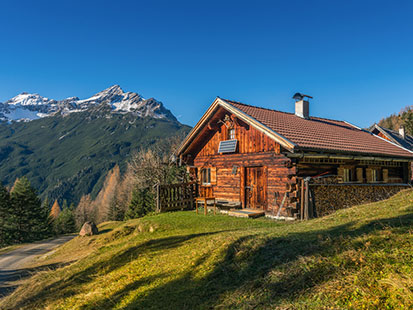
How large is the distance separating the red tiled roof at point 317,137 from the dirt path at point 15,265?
40.8 feet

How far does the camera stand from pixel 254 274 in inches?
221

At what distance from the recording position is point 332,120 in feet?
77.3

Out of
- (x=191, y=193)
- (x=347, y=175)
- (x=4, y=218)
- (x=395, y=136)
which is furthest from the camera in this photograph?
(x=4, y=218)

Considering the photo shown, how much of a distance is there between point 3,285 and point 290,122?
52.4 feet

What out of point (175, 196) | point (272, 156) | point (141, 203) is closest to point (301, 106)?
point (272, 156)

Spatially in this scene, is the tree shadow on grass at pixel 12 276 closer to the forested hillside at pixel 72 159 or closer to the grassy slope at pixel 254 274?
the grassy slope at pixel 254 274

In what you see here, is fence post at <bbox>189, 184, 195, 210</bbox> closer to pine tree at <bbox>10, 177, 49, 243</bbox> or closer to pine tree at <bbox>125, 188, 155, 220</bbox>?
pine tree at <bbox>125, 188, 155, 220</bbox>

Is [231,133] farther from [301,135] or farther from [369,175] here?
[369,175]

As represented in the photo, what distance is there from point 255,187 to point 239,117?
3856 millimetres

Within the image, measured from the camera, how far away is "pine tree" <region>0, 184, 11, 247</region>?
35.5m

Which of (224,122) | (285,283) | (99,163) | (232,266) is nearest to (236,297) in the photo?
(285,283)

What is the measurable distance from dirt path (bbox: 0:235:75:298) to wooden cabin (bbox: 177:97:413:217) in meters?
10.1

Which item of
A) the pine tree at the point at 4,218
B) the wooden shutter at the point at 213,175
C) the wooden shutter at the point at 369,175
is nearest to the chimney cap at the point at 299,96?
the wooden shutter at the point at 369,175

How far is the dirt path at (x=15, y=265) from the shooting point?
450 inches
